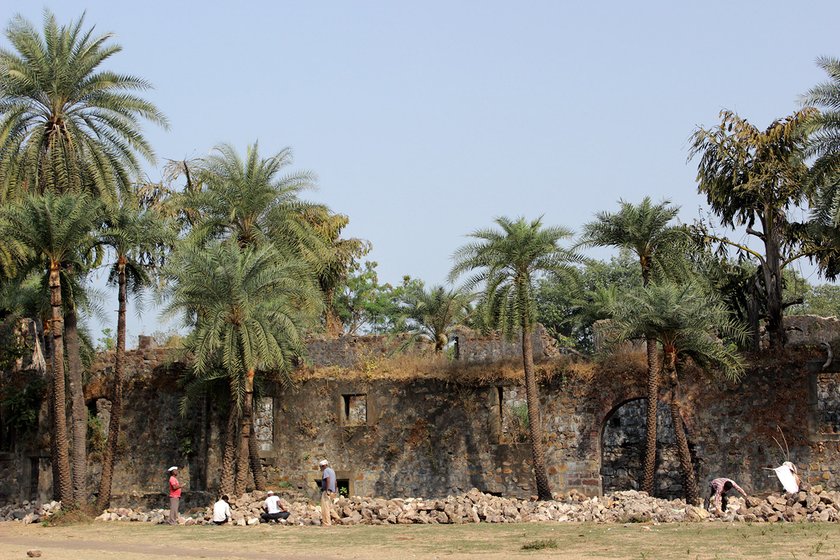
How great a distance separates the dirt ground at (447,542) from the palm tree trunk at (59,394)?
2836 mm

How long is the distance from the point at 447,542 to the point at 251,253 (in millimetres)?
12036

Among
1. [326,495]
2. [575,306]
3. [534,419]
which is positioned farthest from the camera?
[575,306]

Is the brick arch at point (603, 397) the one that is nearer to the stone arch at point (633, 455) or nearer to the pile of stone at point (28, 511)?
the stone arch at point (633, 455)

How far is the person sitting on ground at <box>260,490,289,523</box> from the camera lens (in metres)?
28.8

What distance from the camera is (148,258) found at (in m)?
33.6

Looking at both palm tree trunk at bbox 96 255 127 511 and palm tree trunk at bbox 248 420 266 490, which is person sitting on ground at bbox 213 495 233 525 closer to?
palm tree trunk at bbox 248 420 266 490

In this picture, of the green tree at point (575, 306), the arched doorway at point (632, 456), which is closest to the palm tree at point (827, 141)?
the arched doorway at point (632, 456)

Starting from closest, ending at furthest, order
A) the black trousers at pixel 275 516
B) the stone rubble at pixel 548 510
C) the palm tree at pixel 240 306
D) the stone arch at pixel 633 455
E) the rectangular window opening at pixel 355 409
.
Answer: the stone rubble at pixel 548 510
the black trousers at pixel 275 516
the palm tree at pixel 240 306
the rectangular window opening at pixel 355 409
the stone arch at pixel 633 455

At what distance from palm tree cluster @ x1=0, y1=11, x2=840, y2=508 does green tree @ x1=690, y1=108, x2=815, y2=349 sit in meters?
0.04

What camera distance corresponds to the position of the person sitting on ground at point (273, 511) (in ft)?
94.5

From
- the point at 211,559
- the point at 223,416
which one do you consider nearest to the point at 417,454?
the point at 223,416

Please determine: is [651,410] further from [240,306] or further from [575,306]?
[575,306]

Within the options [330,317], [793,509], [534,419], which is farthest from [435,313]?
[793,509]

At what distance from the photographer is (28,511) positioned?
111 ft
